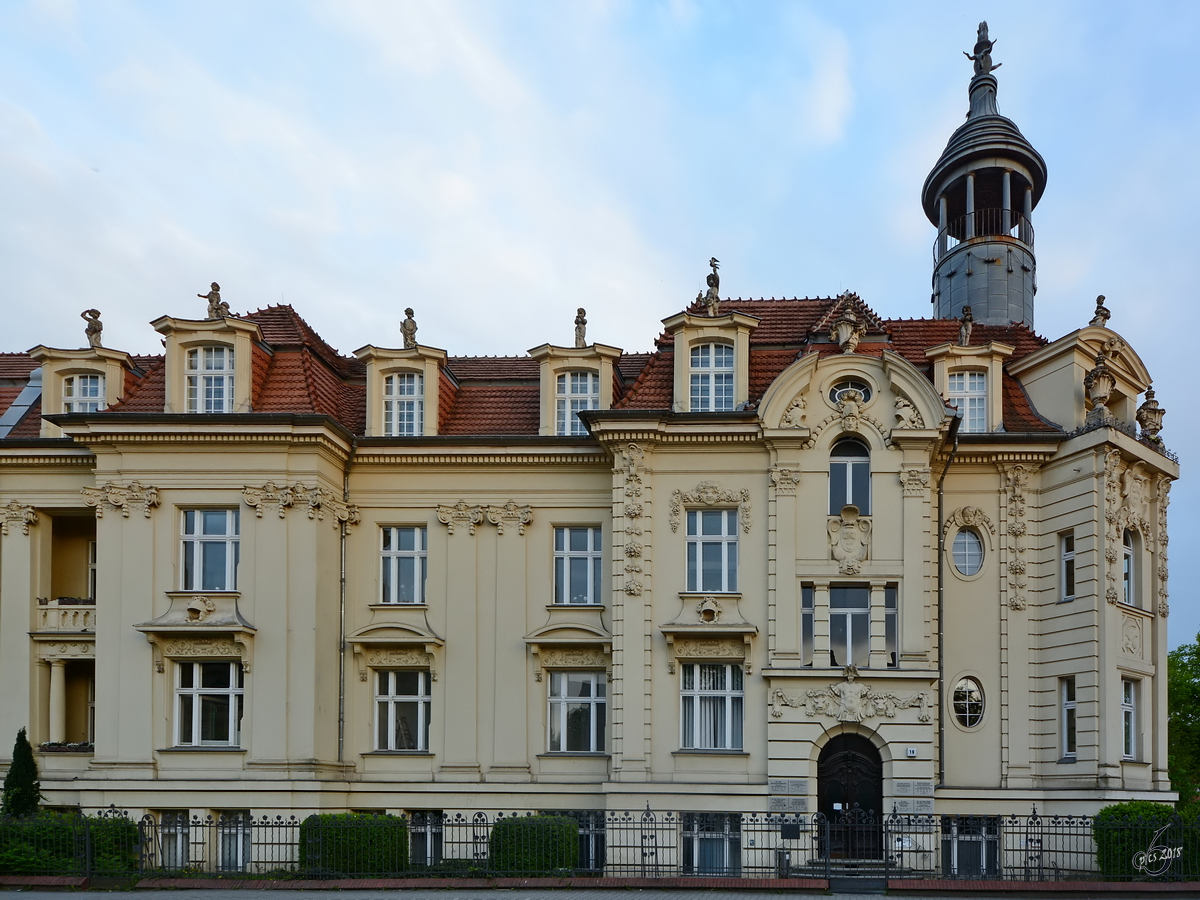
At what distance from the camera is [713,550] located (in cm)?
2723

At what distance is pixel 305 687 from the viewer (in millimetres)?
26141

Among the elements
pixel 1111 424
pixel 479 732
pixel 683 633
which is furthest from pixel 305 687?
pixel 1111 424

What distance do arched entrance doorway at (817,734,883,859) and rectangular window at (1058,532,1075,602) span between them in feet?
20.5

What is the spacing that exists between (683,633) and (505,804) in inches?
237

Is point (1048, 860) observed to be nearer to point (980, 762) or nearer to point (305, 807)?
point (980, 762)

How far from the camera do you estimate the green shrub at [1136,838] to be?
2250 centimetres

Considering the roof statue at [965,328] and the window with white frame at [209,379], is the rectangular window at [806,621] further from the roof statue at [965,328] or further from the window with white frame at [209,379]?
the window with white frame at [209,379]

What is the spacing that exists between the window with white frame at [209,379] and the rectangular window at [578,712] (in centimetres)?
1057

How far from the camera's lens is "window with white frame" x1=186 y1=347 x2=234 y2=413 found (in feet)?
90.5

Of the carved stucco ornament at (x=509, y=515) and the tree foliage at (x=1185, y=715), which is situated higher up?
the carved stucco ornament at (x=509, y=515)

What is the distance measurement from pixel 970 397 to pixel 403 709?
1613 cm

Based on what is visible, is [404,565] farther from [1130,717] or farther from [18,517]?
[1130,717]

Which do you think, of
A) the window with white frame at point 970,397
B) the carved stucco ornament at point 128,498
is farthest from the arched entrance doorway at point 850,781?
the carved stucco ornament at point 128,498

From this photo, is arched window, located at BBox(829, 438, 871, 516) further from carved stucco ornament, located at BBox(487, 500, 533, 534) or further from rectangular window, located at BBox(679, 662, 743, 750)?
carved stucco ornament, located at BBox(487, 500, 533, 534)
